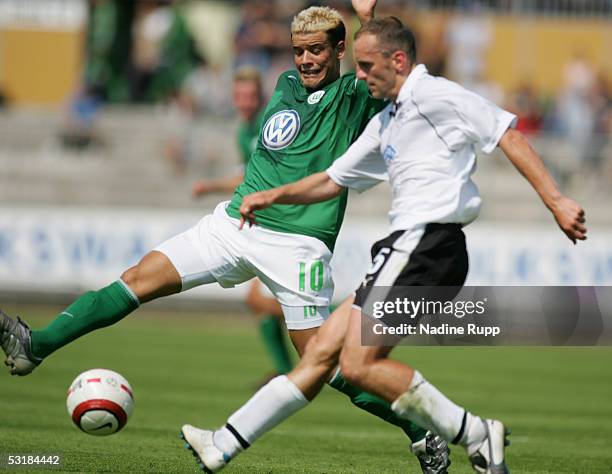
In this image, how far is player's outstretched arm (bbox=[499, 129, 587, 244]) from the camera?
596 centimetres

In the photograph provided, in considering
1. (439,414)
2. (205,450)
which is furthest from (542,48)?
(205,450)

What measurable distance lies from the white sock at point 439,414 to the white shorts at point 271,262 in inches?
51.6

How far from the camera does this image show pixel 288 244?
736cm

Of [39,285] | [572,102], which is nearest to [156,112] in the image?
[39,285]

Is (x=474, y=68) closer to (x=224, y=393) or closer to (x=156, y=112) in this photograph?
(x=156, y=112)

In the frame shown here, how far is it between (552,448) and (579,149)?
37.6 ft

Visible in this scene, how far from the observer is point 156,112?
24.1m

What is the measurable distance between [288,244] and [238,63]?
16559 millimetres

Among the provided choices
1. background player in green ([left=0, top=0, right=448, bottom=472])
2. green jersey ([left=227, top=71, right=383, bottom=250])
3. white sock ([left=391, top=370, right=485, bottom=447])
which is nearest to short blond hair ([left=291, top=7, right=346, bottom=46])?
background player in green ([left=0, top=0, right=448, bottom=472])

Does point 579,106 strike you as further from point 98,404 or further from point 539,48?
point 98,404

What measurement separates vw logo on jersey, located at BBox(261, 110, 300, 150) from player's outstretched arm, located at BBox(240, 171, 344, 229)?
3.09ft

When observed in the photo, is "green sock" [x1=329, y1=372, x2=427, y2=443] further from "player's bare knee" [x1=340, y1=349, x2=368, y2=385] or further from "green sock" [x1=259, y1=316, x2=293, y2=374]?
"green sock" [x1=259, y1=316, x2=293, y2=374]

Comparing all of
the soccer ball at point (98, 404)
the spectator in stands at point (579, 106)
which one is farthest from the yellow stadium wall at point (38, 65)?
the soccer ball at point (98, 404)

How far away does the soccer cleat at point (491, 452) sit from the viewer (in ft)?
20.1
